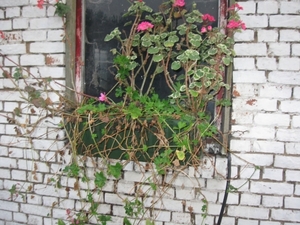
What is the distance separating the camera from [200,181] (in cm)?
180

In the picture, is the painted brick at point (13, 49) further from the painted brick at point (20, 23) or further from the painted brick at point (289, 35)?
the painted brick at point (289, 35)

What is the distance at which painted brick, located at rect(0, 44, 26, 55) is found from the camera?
1972 mm

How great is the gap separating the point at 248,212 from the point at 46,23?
1875 millimetres

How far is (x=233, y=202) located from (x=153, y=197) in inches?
20.7

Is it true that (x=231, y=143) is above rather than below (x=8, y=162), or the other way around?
above

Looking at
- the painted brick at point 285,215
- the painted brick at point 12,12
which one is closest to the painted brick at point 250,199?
the painted brick at point 285,215

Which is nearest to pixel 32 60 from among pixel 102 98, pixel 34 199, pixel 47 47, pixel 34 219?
pixel 47 47

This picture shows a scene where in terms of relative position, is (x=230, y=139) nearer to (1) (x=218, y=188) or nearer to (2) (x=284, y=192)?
(1) (x=218, y=188)

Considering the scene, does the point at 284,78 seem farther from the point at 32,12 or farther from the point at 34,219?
the point at 34,219

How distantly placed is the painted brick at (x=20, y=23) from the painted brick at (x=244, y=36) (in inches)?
56.9

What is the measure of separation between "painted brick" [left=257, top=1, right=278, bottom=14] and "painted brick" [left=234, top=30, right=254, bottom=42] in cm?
14

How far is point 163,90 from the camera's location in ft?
6.30

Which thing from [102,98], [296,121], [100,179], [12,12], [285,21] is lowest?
[100,179]

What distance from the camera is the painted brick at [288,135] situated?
1.68 meters
